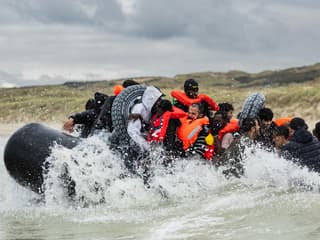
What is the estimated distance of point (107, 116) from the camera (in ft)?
29.7

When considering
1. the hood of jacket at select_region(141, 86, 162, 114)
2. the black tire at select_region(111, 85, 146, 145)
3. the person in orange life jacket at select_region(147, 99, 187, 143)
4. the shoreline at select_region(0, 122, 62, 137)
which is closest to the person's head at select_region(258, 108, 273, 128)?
the person in orange life jacket at select_region(147, 99, 187, 143)

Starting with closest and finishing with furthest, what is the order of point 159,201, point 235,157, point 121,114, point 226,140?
point 159,201 → point 121,114 → point 235,157 → point 226,140

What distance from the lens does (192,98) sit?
9.24 m

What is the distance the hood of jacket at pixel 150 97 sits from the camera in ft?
28.1

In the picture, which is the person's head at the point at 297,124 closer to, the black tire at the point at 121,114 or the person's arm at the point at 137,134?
the person's arm at the point at 137,134

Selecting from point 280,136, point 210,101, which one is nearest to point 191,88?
point 210,101

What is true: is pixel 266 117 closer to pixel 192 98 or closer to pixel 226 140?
pixel 226 140

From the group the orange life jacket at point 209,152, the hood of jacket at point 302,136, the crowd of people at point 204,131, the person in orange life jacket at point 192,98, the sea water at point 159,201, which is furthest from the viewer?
the person in orange life jacket at point 192,98

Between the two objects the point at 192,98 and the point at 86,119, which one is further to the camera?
the point at 86,119

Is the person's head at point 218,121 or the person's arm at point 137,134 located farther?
the person's head at point 218,121

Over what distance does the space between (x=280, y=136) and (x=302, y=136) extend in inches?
22.5

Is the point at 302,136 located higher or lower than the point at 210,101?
lower

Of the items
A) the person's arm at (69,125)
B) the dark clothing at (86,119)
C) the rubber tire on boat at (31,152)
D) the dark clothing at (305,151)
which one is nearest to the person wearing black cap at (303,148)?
the dark clothing at (305,151)

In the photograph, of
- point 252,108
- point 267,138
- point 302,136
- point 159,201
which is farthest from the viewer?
point 252,108
